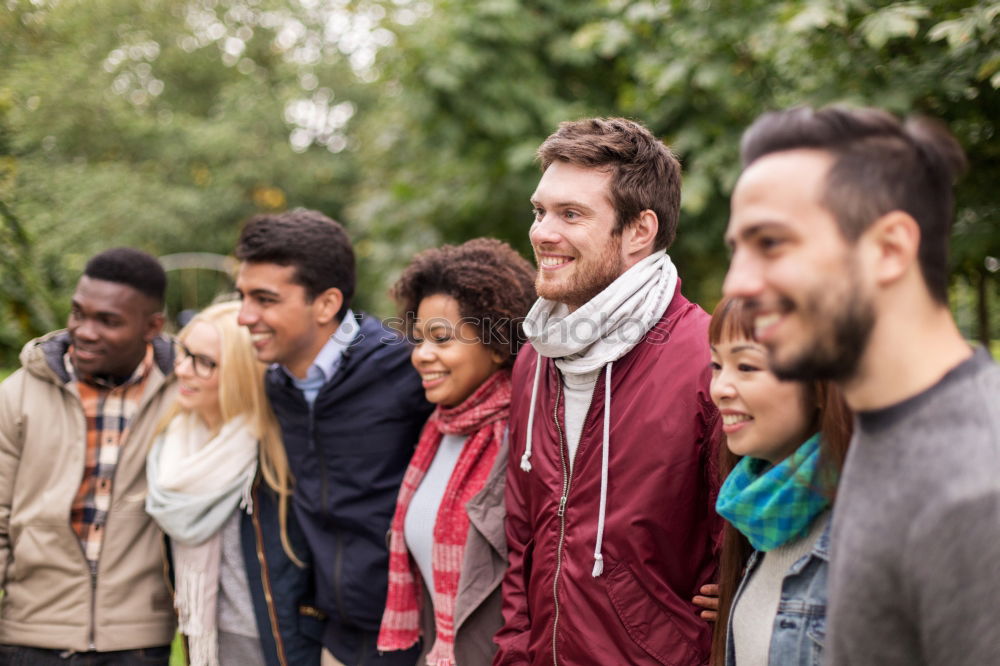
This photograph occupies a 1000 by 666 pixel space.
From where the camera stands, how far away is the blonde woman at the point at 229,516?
10.5 feet

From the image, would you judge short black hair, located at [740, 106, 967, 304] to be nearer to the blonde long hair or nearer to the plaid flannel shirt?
the blonde long hair

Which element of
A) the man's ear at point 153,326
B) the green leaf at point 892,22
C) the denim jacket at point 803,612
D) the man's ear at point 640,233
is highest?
the green leaf at point 892,22

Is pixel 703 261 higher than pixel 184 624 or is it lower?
higher

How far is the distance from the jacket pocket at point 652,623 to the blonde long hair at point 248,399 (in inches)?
58.7

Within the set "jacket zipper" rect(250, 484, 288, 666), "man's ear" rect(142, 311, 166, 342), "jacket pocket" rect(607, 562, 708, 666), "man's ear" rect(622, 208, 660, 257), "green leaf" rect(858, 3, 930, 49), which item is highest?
"green leaf" rect(858, 3, 930, 49)

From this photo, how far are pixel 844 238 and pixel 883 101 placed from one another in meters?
2.67

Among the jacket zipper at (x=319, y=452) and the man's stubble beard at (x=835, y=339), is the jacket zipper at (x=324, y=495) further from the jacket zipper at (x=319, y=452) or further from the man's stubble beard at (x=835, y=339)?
the man's stubble beard at (x=835, y=339)

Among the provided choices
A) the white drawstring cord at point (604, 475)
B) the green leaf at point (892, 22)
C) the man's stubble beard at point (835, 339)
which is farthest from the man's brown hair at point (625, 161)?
the green leaf at point (892, 22)

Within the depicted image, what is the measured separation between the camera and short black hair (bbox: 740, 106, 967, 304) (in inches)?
52.6

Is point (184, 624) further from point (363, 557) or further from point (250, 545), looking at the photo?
point (363, 557)

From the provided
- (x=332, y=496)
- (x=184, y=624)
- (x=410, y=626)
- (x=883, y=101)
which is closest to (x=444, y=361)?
(x=332, y=496)

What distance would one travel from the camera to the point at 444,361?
2967 mm

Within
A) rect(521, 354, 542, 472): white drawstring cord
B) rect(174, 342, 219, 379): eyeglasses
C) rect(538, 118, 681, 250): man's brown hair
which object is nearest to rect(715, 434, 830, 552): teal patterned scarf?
rect(521, 354, 542, 472): white drawstring cord

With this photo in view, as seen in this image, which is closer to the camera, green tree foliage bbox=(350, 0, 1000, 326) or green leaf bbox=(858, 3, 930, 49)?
green leaf bbox=(858, 3, 930, 49)
